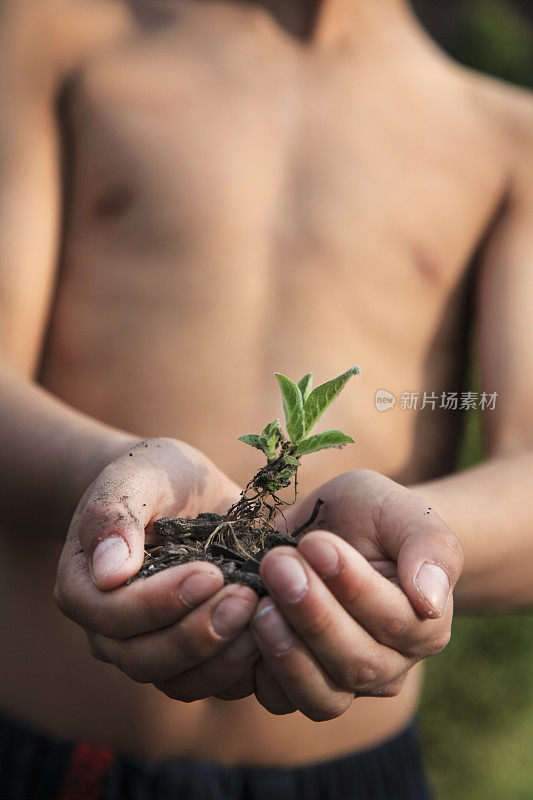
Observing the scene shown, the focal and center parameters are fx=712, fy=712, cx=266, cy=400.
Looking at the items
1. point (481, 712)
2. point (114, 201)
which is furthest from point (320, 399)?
point (481, 712)

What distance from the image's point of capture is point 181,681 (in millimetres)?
873

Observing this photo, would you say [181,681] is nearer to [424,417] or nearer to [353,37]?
[424,417]

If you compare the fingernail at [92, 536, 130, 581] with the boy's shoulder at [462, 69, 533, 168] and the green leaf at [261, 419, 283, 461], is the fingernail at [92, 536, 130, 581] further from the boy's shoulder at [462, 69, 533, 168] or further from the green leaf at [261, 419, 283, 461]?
the boy's shoulder at [462, 69, 533, 168]

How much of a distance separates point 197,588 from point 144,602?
7 cm

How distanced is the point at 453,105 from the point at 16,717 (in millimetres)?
1612

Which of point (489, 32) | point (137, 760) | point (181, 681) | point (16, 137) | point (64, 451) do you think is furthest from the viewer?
point (489, 32)

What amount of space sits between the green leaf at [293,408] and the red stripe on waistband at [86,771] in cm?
75

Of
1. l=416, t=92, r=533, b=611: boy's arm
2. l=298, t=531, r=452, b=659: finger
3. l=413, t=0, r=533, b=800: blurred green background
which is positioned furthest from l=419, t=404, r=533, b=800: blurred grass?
l=298, t=531, r=452, b=659: finger

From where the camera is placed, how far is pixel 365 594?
81 centimetres

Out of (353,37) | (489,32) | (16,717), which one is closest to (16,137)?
(353,37)

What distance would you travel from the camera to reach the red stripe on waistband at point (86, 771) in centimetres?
131

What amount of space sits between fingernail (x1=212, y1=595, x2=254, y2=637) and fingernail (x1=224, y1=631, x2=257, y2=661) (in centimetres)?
3

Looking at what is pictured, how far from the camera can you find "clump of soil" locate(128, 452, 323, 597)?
941 millimetres

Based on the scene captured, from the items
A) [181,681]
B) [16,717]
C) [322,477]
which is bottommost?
[16,717]
